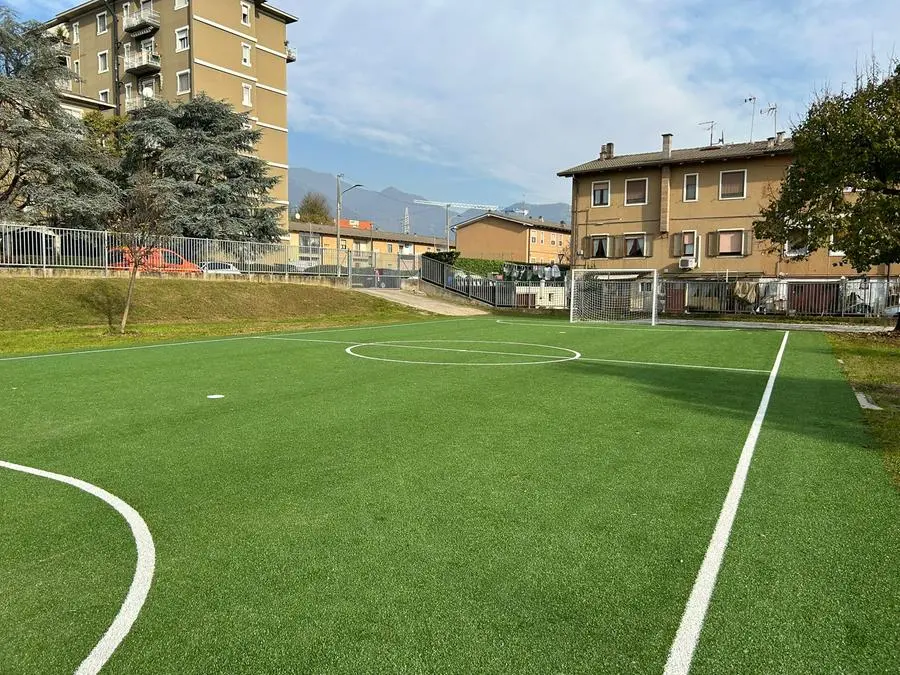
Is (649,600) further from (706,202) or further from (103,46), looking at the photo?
(103,46)

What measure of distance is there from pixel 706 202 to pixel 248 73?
36666 millimetres

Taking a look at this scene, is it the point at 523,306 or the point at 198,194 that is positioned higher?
the point at 198,194

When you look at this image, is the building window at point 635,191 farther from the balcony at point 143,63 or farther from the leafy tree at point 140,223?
the balcony at point 143,63

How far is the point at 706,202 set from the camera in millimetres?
37219

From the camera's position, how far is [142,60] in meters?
47.2

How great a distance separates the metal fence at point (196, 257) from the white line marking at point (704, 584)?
18.3 meters

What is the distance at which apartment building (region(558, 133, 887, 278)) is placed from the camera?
3553cm

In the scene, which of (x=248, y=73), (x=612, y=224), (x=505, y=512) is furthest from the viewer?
(x=248, y=73)

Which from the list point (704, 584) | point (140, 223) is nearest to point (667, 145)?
point (140, 223)

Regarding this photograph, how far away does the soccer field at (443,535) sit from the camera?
2.63 meters

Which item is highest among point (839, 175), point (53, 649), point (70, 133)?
point (70, 133)

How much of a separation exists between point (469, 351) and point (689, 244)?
28.0 metres

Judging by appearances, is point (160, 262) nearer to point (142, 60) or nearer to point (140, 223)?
point (140, 223)

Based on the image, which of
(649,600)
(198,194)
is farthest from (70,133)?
(649,600)
